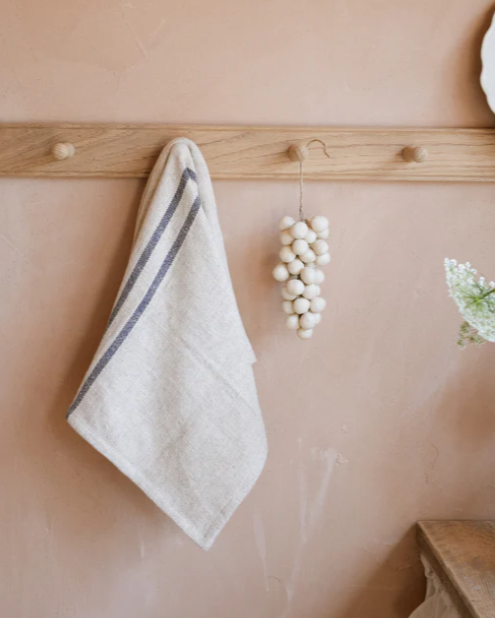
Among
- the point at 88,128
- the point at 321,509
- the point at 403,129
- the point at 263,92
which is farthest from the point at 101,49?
the point at 321,509

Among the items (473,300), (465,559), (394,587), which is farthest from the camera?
(394,587)

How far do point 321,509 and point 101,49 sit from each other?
758 millimetres

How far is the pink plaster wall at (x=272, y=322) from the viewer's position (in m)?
0.76

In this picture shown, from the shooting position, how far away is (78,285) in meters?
0.81

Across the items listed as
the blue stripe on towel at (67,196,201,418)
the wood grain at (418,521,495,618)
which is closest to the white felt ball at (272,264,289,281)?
the blue stripe on towel at (67,196,201,418)

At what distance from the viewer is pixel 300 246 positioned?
2.42 feet

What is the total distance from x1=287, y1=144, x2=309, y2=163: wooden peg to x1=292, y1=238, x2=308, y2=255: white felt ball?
4.3 inches

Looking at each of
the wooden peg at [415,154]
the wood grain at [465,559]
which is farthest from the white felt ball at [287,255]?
the wood grain at [465,559]

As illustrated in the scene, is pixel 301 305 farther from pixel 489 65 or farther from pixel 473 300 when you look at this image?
pixel 489 65

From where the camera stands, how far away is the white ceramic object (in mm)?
755

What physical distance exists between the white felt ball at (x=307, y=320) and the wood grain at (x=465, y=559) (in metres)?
0.40

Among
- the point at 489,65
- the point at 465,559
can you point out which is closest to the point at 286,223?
the point at 489,65

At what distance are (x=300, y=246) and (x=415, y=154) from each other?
200 millimetres

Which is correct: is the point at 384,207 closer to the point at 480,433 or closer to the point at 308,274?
the point at 308,274
